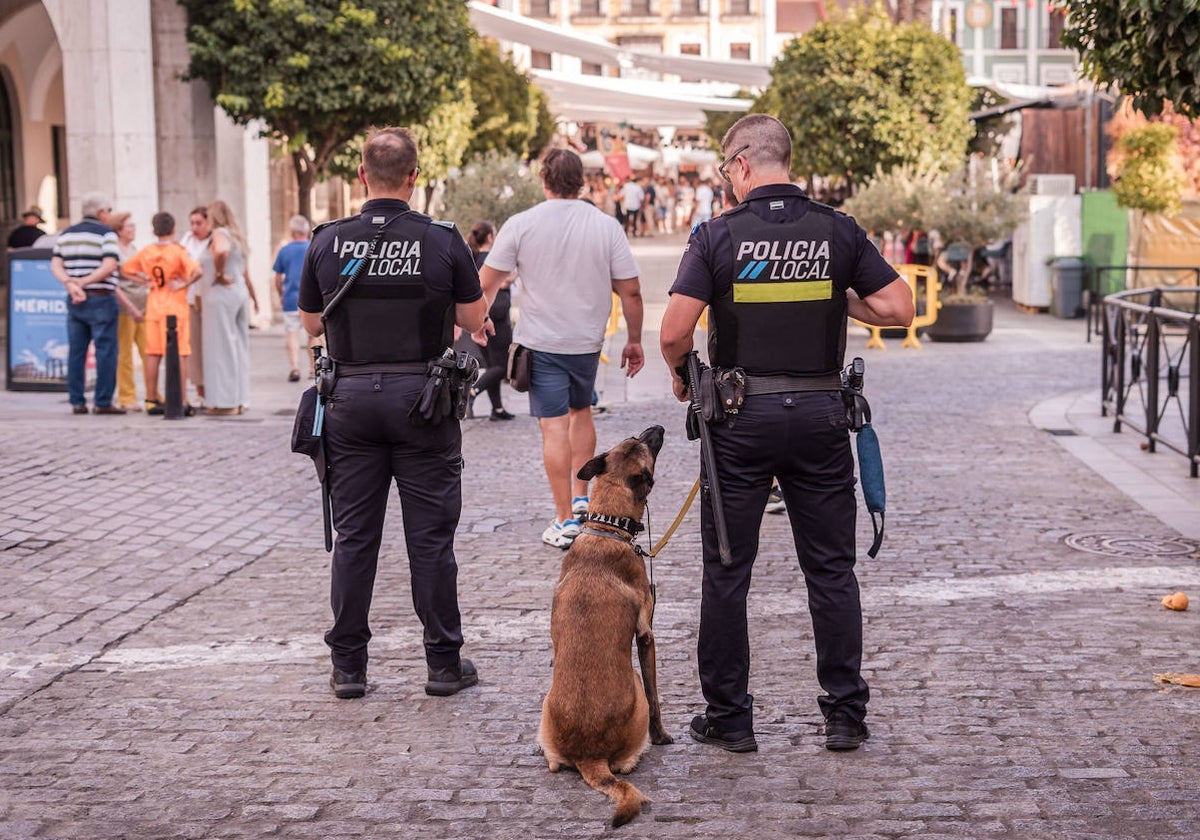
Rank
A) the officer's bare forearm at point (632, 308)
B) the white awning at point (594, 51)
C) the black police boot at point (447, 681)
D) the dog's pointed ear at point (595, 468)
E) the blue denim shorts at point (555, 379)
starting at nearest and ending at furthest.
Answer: the dog's pointed ear at point (595, 468), the black police boot at point (447, 681), the officer's bare forearm at point (632, 308), the blue denim shorts at point (555, 379), the white awning at point (594, 51)

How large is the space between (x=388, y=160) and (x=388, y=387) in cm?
78

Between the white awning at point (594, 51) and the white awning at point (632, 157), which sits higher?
the white awning at point (594, 51)

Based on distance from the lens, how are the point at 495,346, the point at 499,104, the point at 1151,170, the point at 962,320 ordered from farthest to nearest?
the point at 499,104 → the point at 1151,170 → the point at 962,320 → the point at 495,346

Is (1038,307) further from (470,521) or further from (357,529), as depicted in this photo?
(357,529)

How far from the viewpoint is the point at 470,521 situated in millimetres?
8945

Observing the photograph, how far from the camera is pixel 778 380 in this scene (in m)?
4.87

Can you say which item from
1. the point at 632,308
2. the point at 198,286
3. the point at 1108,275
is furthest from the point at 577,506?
the point at 1108,275

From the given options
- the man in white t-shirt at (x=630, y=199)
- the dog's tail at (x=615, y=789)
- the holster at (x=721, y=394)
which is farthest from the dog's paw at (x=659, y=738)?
the man in white t-shirt at (x=630, y=199)

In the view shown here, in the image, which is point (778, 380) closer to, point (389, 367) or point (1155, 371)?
point (389, 367)

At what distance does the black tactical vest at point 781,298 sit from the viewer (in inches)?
190

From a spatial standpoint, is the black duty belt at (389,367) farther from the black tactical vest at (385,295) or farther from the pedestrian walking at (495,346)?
the pedestrian walking at (495,346)

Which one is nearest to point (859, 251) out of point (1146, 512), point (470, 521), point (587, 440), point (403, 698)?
point (403, 698)

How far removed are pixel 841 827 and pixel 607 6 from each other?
271 ft

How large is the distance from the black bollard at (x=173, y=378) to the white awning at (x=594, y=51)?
16.9m
